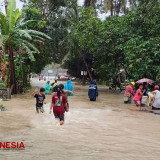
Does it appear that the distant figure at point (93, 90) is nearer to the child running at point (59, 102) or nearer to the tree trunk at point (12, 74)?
the tree trunk at point (12, 74)

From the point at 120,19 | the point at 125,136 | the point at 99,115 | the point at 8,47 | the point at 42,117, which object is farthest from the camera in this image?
the point at 120,19

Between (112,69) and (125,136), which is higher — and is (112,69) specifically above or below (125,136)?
above

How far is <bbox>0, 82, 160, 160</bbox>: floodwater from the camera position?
6.91 m

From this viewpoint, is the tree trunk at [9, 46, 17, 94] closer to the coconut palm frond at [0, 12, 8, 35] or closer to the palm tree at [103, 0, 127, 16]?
the coconut palm frond at [0, 12, 8, 35]

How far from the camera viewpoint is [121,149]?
24.8ft

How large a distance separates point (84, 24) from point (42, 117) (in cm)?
1610

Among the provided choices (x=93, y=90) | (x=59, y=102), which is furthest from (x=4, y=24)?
(x=59, y=102)

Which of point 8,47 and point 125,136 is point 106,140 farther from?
point 8,47

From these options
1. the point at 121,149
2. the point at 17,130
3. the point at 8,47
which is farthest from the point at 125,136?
the point at 8,47

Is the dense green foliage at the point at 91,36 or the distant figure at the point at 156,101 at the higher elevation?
the dense green foliage at the point at 91,36

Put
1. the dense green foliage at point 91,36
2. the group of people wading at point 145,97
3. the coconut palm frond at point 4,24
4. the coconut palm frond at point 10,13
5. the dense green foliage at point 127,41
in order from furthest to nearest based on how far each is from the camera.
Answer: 1. the dense green foliage at point 127,41
2. the dense green foliage at point 91,36
3. the coconut palm frond at point 10,13
4. the coconut palm frond at point 4,24
5. the group of people wading at point 145,97

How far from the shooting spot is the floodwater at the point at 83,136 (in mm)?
6910

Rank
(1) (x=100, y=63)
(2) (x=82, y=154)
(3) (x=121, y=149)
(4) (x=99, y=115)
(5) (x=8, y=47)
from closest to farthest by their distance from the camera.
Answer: (2) (x=82, y=154)
(3) (x=121, y=149)
(4) (x=99, y=115)
(5) (x=8, y=47)
(1) (x=100, y=63)

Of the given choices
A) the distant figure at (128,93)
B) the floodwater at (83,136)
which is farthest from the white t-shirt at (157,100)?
the distant figure at (128,93)
